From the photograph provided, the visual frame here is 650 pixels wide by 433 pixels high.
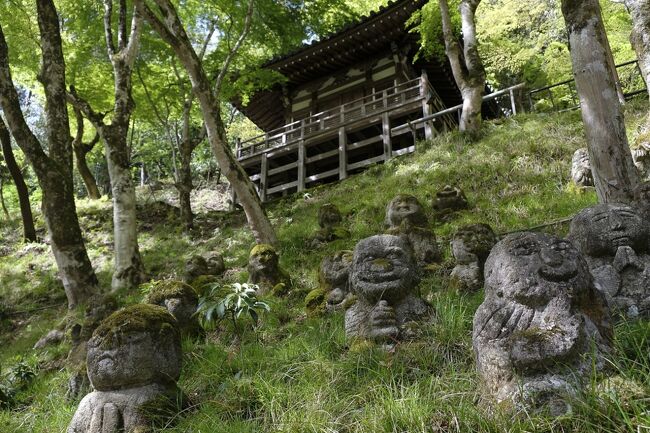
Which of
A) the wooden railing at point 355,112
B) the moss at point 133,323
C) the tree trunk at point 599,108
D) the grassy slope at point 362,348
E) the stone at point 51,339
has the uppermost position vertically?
the wooden railing at point 355,112

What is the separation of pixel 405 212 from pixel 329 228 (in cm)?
223

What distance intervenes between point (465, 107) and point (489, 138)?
0.97 metres

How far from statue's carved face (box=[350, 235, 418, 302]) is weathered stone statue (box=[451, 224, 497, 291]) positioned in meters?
0.94

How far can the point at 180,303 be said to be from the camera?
19.6 ft

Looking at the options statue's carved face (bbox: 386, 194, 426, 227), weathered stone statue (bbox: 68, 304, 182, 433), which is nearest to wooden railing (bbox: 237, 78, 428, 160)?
statue's carved face (bbox: 386, 194, 426, 227)

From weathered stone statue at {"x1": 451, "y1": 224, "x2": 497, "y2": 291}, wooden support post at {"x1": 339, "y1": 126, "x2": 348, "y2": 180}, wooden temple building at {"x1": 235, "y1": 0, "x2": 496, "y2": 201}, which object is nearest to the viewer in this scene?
weathered stone statue at {"x1": 451, "y1": 224, "x2": 497, "y2": 291}

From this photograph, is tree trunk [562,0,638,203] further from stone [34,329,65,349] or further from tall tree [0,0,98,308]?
stone [34,329,65,349]

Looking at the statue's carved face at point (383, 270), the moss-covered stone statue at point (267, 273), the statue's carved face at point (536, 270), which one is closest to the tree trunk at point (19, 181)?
the moss-covered stone statue at point (267, 273)

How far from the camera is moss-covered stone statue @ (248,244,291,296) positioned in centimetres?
704

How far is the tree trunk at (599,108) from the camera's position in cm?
512

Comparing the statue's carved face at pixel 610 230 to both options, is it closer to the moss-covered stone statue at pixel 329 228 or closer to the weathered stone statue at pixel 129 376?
the weathered stone statue at pixel 129 376

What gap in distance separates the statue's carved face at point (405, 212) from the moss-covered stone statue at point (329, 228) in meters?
1.44

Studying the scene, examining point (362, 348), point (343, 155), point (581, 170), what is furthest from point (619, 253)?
point (343, 155)

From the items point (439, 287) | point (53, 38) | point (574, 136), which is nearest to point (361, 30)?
point (574, 136)
